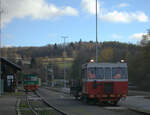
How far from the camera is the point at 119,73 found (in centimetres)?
2275

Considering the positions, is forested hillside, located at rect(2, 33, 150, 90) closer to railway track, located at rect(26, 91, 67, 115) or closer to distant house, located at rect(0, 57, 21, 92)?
railway track, located at rect(26, 91, 67, 115)

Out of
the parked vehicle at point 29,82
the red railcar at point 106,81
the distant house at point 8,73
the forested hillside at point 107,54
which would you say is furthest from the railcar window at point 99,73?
the parked vehicle at point 29,82

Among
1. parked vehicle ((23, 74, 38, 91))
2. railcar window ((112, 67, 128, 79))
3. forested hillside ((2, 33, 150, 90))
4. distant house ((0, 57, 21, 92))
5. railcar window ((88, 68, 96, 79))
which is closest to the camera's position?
railcar window ((88, 68, 96, 79))

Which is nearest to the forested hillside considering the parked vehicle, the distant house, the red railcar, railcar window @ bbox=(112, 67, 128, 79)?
the parked vehicle

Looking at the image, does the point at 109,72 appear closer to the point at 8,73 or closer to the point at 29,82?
the point at 29,82

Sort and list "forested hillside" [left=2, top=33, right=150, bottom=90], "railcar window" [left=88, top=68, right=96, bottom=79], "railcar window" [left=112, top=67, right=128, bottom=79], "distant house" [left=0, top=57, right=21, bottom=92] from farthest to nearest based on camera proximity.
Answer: "forested hillside" [left=2, top=33, right=150, bottom=90], "distant house" [left=0, top=57, right=21, bottom=92], "railcar window" [left=112, top=67, right=128, bottom=79], "railcar window" [left=88, top=68, right=96, bottom=79]

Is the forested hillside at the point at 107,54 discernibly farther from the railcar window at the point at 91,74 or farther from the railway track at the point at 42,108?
the railcar window at the point at 91,74

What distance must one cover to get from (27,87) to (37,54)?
60.8m

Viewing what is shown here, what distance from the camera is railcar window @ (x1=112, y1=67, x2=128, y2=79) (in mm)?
22688

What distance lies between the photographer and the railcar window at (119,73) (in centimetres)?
2269

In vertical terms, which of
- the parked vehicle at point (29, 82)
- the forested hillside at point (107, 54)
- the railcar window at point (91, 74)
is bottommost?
the parked vehicle at point (29, 82)

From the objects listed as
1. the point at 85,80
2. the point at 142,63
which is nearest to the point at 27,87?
the point at 142,63

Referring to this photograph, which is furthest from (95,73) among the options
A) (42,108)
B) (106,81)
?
(42,108)

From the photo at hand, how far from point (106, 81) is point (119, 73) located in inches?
45.8
